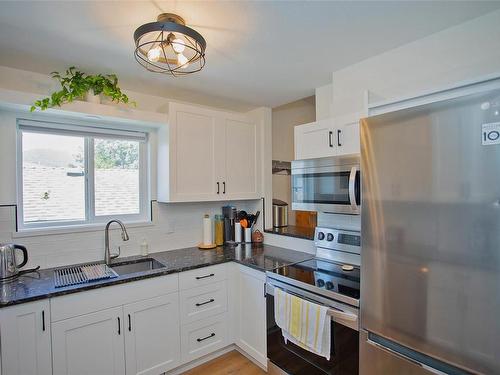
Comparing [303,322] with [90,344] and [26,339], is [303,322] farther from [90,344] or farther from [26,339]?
[26,339]

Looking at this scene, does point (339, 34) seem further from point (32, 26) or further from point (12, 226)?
point (12, 226)

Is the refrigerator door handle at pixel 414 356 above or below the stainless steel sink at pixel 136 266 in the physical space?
below

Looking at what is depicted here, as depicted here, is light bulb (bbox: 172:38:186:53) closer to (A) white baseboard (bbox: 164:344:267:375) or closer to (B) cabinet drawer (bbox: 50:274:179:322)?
(B) cabinet drawer (bbox: 50:274:179:322)

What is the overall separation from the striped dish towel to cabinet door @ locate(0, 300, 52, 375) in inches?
54.5

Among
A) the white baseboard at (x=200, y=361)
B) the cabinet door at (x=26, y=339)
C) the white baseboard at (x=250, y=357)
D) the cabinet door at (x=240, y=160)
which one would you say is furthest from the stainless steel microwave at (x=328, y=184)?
the cabinet door at (x=26, y=339)

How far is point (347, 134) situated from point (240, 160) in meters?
1.19

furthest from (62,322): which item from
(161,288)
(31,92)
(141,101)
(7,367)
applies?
(141,101)

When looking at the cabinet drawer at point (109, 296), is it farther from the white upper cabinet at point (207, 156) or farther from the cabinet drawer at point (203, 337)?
the white upper cabinet at point (207, 156)

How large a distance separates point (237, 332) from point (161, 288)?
32.1 inches

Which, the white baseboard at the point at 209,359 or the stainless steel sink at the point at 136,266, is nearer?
the white baseboard at the point at 209,359

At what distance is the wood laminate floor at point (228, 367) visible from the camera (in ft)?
7.07

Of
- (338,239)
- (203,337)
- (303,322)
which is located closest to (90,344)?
(203,337)

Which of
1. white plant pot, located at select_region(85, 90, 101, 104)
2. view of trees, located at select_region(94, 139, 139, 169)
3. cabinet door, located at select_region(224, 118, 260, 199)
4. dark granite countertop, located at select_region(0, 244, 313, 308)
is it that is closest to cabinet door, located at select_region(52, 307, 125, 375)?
dark granite countertop, located at select_region(0, 244, 313, 308)

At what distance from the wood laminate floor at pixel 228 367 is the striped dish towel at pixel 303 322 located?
57 cm
